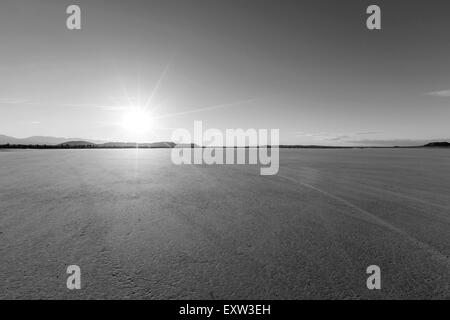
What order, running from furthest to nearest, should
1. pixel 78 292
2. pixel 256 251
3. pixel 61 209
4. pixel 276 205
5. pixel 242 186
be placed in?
pixel 242 186
pixel 276 205
pixel 61 209
pixel 256 251
pixel 78 292

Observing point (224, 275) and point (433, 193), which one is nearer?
point (224, 275)

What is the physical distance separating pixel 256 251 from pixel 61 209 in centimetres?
532

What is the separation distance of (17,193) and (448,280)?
436 inches

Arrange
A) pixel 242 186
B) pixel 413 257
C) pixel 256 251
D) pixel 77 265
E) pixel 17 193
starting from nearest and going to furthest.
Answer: pixel 77 265, pixel 413 257, pixel 256 251, pixel 17 193, pixel 242 186

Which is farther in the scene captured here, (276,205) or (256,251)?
(276,205)

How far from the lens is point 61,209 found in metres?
5.83
